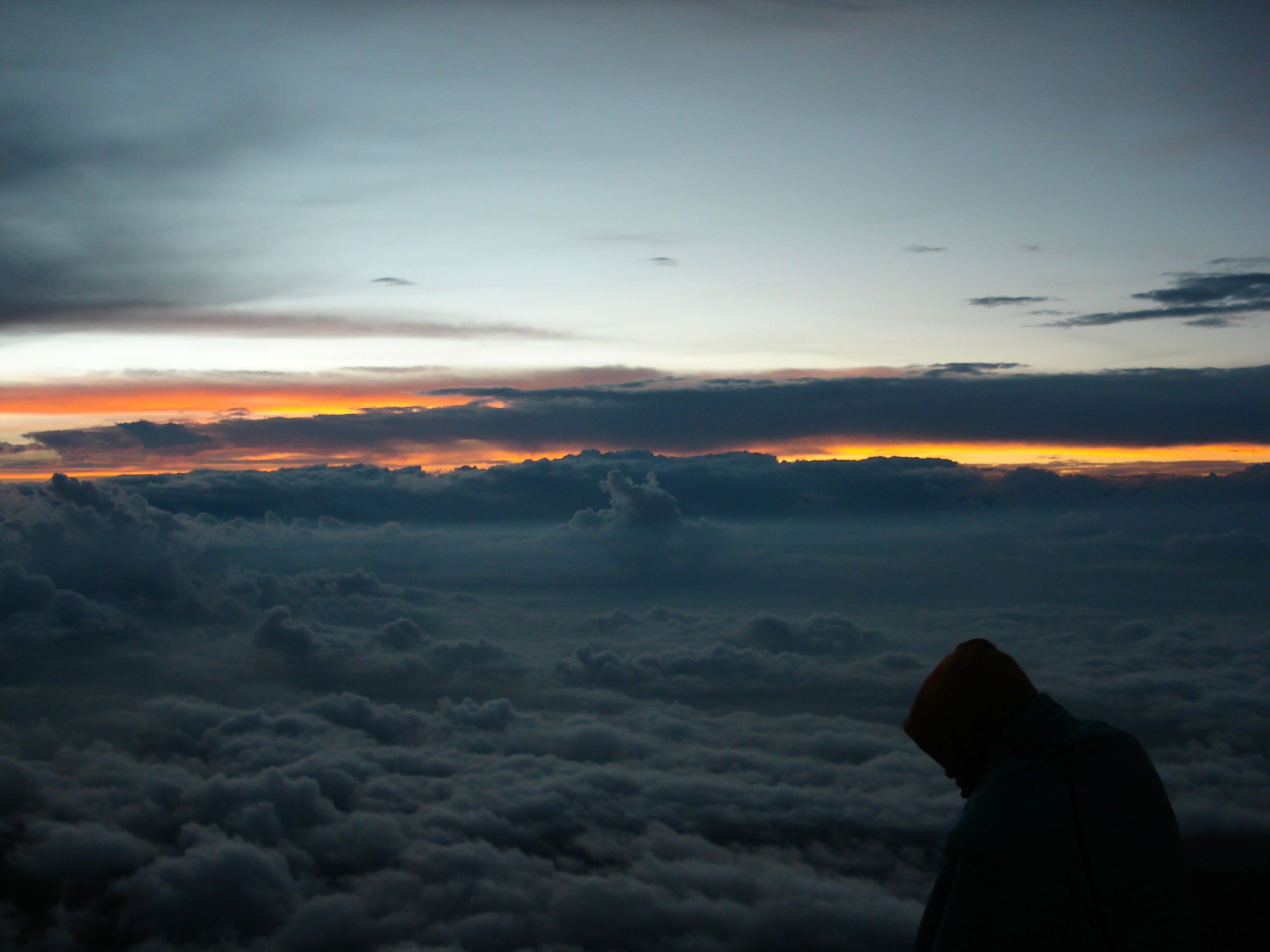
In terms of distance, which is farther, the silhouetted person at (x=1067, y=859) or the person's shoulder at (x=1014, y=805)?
the person's shoulder at (x=1014, y=805)

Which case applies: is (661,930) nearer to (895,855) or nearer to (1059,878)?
(895,855)

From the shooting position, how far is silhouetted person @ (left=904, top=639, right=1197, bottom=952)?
3682 millimetres

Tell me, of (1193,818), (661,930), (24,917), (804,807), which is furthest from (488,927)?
(1193,818)

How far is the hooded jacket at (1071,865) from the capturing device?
368 cm

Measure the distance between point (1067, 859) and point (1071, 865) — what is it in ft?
0.10

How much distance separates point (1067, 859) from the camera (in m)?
3.75

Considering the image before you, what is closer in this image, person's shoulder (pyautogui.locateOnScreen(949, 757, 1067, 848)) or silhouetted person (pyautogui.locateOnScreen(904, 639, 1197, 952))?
silhouetted person (pyautogui.locateOnScreen(904, 639, 1197, 952))

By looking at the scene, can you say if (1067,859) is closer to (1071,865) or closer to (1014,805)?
(1071,865)

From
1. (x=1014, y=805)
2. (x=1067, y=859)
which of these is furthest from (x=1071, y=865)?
(x=1014, y=805)

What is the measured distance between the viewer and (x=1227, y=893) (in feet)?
482

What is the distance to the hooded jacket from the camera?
145 inches

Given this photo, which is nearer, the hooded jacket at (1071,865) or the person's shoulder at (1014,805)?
the hooded jacket at (1071,865)

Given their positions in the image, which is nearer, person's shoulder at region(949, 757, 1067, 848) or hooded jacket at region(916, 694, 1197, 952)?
hooded jacket at region(916, 694, 1197, 952)

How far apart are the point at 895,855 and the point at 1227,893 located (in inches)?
2446
